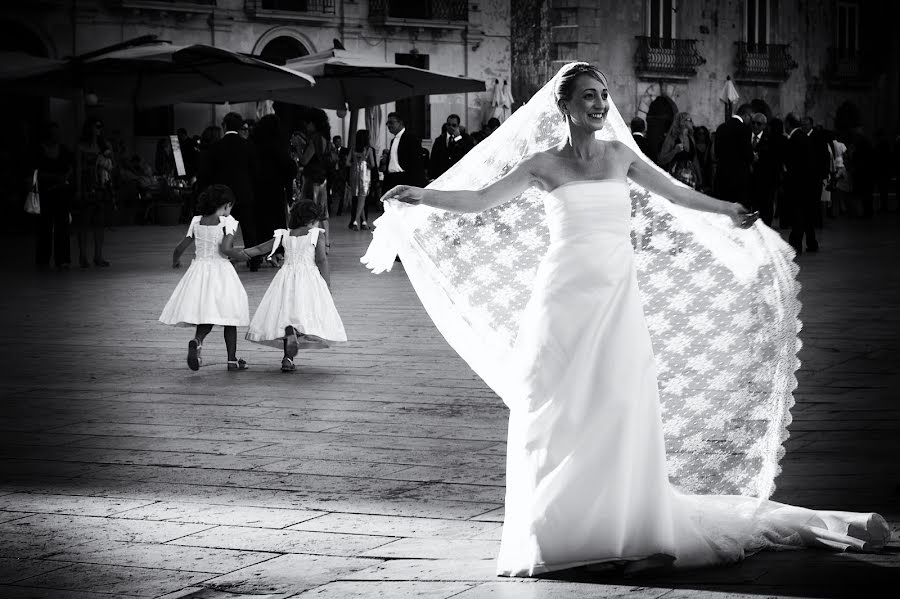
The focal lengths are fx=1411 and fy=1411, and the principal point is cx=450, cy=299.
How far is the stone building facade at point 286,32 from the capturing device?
3102 centimetres

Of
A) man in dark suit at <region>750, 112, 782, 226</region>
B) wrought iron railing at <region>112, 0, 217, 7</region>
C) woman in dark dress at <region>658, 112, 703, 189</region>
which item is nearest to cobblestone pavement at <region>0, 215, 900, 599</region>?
woman in dark dress at <region>658, 112, 703, 189</region>

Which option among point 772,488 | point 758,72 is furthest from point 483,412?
point 758,72

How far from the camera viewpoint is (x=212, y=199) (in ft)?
30.8

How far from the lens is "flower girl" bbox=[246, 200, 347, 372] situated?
355 inches

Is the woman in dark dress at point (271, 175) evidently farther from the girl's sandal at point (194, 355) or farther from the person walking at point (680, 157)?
the girl's sandal at point (194, 355)

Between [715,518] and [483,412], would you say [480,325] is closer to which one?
[715,518]

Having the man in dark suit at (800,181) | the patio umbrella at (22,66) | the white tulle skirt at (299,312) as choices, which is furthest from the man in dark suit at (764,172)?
the white tulle skirt at (299,312)

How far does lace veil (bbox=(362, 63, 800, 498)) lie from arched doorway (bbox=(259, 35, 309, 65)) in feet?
99.3

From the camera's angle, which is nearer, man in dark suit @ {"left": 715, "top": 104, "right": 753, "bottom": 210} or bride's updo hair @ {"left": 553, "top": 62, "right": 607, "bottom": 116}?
bride's updo hair @ {"left": 553, "top": 62, "right": 607, "bottom": 116}

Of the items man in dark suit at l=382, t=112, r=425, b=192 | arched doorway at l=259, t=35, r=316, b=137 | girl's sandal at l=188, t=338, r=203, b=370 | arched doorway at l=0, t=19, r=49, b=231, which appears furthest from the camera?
arched doorway at l=259, t=35, r=316, b=137

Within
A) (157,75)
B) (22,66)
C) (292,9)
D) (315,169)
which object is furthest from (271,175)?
(292,9)

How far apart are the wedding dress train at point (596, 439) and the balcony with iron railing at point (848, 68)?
42258 millimetres

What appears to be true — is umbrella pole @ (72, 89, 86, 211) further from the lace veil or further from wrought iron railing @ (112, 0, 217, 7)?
wrought iron railing @ (112, 0, 217, 7)

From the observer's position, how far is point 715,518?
4762 mm
